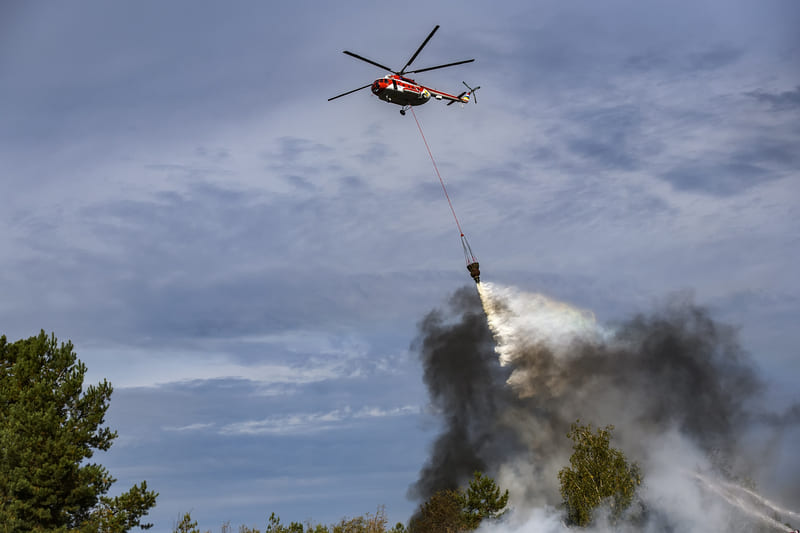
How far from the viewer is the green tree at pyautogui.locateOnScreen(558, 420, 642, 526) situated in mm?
69375

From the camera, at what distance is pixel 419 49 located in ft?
197

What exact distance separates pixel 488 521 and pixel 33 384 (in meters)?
50.8

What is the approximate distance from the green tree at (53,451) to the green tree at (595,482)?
36.7m

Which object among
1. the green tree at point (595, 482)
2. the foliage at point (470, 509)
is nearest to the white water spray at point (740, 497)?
the green tree at point (595, 482)

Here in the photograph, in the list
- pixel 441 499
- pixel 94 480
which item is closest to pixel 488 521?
pixel 441 499

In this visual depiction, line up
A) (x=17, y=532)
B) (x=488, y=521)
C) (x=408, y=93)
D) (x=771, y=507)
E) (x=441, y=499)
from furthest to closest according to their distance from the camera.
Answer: (x=441, y=499)
(x=488, y=521)
(x=771, y=507)
(x=408, y=93)
(x=17, y=532)

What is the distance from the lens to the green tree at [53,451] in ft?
174

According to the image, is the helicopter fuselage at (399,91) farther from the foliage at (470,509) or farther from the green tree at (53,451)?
the foliage at (470,509)

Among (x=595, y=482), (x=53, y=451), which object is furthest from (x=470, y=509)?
(x=53, y=451)

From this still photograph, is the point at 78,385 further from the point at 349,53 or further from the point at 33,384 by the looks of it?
the point at 349,53

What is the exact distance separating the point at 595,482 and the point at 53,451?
148ft

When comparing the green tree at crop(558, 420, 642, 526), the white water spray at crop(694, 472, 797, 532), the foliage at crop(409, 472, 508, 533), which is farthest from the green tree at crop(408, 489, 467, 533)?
the white water spray at crop(694, 472, 797, 532)

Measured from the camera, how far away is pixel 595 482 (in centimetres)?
7088

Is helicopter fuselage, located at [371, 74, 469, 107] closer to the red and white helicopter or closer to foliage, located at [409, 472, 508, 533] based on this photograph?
the red and white helicopter
